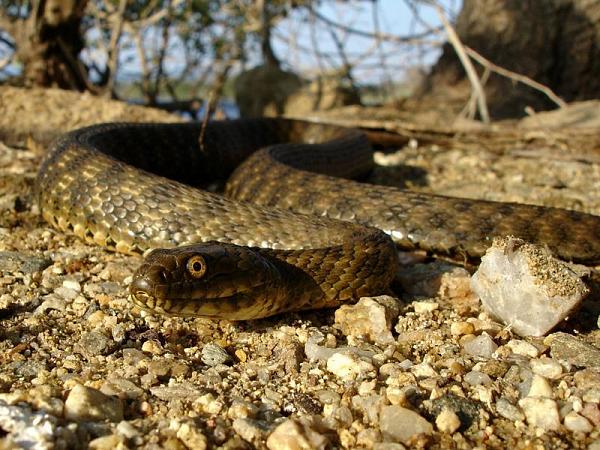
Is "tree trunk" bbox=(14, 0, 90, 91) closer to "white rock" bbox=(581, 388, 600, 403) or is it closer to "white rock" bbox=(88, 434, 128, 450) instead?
"white rock" bbox=(88, 434, 128, 450)

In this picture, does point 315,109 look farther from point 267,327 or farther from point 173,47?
point 267,327

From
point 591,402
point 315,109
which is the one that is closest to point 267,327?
point 591,402

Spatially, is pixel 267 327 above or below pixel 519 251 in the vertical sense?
below

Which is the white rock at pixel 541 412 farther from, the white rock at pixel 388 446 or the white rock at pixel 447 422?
the white rock at pixel 388 446

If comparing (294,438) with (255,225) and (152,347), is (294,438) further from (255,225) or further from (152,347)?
(255,225)

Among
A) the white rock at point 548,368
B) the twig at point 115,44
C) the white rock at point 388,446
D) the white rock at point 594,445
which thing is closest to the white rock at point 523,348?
the white rock at point 548,368

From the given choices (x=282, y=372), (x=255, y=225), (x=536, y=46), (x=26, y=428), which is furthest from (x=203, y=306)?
(x=536, y=46)
